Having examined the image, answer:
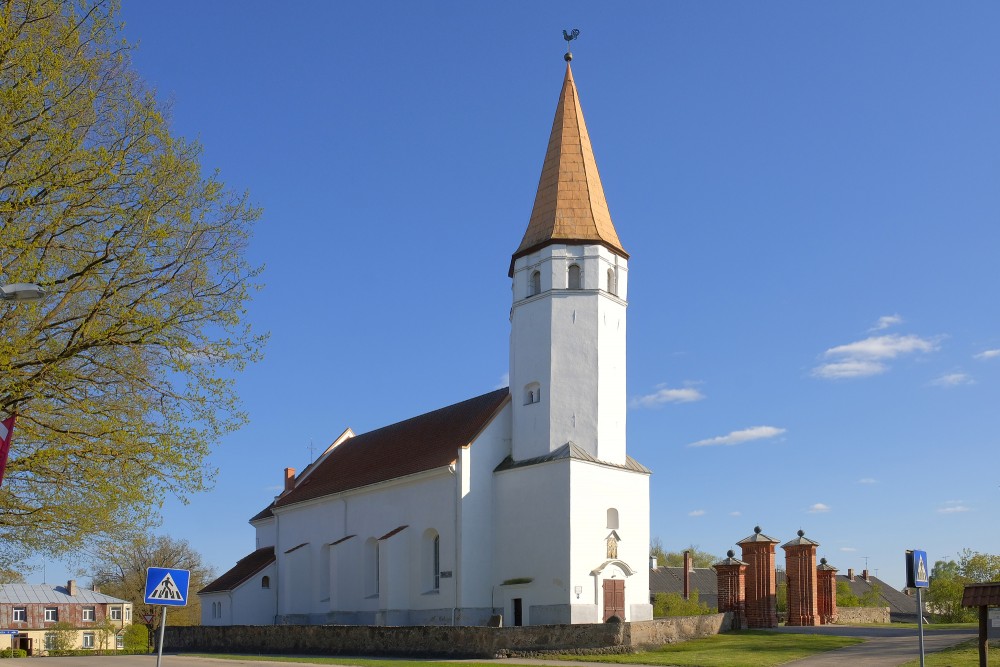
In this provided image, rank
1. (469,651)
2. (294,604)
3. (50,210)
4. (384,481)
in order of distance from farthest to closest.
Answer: (294,604) → (384,481) → (469,651) → (50,210)

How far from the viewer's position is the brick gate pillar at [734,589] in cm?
3050

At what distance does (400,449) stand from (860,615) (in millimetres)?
18640

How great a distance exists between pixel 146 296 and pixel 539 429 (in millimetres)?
19906

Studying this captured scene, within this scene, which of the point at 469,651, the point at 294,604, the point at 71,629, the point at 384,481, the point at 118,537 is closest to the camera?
the point at 118,537

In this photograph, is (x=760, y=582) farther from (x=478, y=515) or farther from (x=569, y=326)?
(x=569, y=326)

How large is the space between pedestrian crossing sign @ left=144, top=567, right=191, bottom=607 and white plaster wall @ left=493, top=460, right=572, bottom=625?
63.1 feet

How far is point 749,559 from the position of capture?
30844mm

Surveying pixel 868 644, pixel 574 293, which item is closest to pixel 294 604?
pixel 574 293

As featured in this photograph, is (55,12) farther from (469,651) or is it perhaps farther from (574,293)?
(574,293)

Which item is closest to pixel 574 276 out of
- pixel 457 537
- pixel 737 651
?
pixel 457 537

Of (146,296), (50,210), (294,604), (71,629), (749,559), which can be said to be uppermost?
(50,210)

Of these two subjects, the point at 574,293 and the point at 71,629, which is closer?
the point at 574,293

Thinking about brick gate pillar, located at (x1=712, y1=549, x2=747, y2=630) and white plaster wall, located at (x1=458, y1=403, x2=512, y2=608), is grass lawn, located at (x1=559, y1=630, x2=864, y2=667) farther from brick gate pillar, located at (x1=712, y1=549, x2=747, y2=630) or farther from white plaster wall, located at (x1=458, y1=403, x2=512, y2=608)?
white plaster wall, located at (x1=458, y1=403, x2=512, y2=608)

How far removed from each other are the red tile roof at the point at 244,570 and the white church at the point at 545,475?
8612mm
